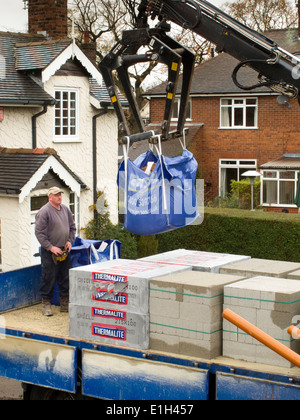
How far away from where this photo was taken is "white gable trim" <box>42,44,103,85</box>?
58.7 feet

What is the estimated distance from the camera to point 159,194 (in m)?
7.25

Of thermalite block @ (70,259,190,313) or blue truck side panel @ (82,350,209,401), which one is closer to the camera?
blue truck side panel @ (82,350,209,401)

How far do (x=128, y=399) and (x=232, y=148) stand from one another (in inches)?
991

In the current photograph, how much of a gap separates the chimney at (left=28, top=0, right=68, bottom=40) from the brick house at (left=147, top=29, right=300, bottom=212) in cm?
1067

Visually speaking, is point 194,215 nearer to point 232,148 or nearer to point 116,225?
point 116,225

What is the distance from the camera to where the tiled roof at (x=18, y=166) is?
15.3 m

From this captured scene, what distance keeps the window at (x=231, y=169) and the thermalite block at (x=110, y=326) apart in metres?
23.6

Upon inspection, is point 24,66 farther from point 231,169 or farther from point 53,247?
point 231,169

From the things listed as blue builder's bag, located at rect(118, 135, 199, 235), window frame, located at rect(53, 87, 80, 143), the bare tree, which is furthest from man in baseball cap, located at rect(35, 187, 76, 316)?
the bare tree

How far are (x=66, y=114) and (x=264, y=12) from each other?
27548mm

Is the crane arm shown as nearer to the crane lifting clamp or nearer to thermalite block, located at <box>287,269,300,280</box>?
the crane lifting clamp

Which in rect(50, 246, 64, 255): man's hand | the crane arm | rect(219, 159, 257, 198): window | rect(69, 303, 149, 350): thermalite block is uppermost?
the crane arm

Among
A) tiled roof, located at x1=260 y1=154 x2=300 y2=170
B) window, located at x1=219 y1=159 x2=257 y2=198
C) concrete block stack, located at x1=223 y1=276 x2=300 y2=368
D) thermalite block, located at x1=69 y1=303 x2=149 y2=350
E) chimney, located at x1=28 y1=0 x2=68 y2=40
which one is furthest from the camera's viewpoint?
window, located at x1=219 y1=159 x2=257 y2=198

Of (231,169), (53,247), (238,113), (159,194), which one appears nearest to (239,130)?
(238,113)
